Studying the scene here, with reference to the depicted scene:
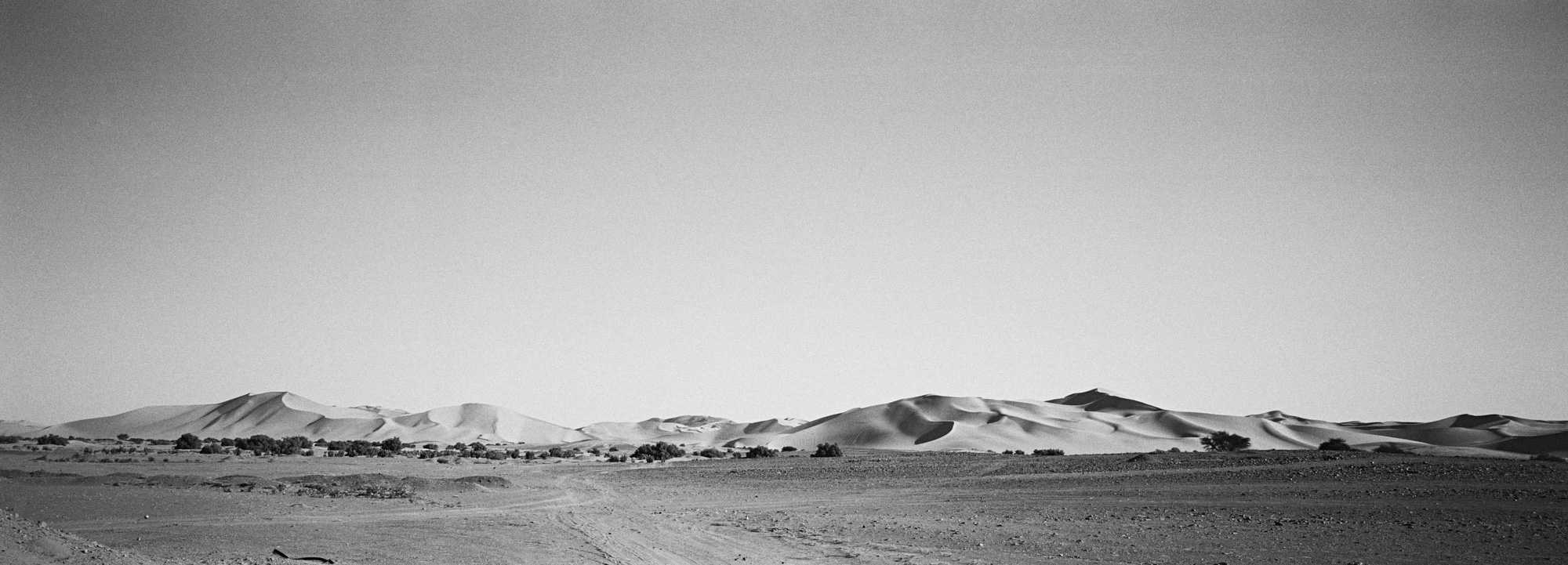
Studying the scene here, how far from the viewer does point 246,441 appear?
187ft

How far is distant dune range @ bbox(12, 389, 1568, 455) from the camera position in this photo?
241ft

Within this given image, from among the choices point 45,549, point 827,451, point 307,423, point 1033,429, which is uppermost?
point 307,423

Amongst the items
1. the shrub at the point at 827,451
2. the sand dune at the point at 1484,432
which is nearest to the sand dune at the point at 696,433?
the shrub at the point at 827,451

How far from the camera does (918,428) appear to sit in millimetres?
83312

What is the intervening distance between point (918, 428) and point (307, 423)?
56737mm

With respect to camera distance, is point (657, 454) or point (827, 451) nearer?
point (827, 451)

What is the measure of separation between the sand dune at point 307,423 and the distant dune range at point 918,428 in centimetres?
20

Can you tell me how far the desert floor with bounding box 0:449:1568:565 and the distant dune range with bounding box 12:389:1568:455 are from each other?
131 feet

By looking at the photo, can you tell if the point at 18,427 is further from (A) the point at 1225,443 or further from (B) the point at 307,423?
(A) the point at 1225,443

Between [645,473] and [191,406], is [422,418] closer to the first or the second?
[191,406]

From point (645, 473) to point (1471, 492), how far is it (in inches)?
1086

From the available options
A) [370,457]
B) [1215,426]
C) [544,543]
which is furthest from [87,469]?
[1215,426]

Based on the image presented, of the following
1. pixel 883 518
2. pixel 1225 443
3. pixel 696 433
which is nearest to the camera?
pixel 883 518

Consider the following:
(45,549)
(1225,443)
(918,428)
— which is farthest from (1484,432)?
(45,549)
